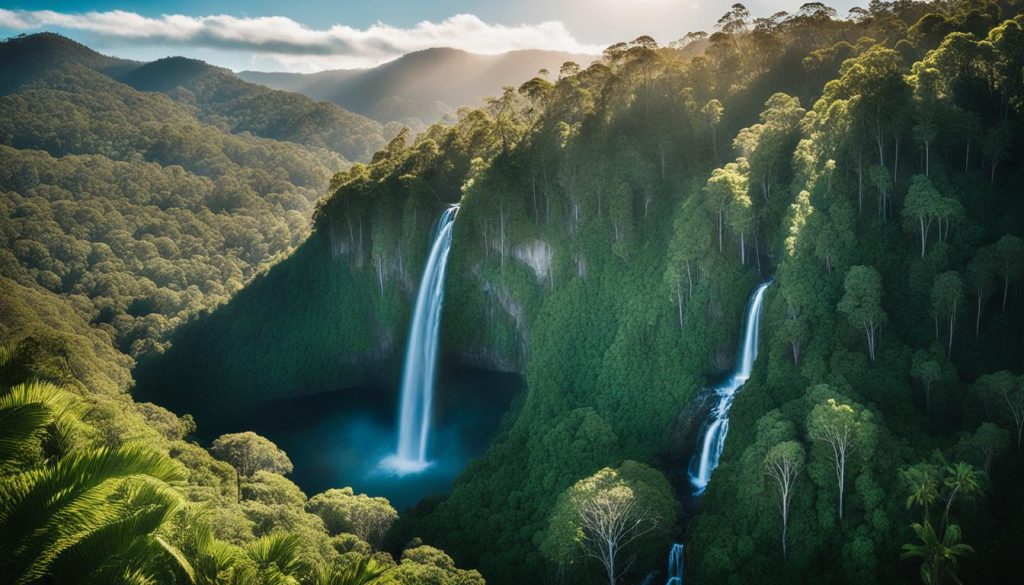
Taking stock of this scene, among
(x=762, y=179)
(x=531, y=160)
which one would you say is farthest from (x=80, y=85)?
(x=762, y=179)

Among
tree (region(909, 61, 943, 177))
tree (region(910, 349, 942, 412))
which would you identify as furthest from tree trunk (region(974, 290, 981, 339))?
tree (region(909, 61, 943, 177))

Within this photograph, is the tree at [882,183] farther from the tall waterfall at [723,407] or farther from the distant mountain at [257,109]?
the distant mountain at [257,109]

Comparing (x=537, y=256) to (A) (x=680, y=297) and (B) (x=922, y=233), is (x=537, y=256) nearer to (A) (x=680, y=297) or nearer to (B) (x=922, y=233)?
(A) (x=680, y=297)

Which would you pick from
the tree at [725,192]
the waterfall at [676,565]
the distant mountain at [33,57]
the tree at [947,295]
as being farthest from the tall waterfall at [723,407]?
the distant mountain at [33,57]

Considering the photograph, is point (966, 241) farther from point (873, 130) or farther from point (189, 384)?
point (189, 384)

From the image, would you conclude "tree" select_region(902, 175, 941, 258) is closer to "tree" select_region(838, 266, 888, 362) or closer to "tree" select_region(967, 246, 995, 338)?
"tree" select_region(967, 246, 995, 338)

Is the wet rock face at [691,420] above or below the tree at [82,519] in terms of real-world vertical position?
below
